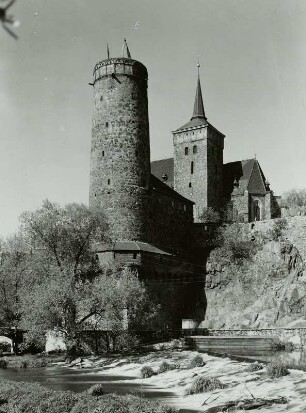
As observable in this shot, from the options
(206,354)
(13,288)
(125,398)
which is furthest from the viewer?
(13,288)

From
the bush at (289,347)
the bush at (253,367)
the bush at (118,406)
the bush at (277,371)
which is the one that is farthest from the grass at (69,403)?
the bush at (289,347)

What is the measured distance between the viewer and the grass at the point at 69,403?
16641 millimetres

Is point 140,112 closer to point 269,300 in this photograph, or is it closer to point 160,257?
point 160,257

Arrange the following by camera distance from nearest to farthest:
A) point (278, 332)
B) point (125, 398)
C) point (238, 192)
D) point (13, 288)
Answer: point (125, 398), point (278, 332), point (13, 288), point (238, 192)

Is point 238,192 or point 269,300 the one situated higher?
point 238,192

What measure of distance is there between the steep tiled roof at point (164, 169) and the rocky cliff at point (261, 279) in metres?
16.7

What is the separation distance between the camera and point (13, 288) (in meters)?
45.9

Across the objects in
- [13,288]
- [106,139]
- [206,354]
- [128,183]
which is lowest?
[206,354]

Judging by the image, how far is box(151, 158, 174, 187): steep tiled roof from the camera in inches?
2953

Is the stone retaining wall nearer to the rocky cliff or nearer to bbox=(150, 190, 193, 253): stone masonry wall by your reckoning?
the rocky cliff

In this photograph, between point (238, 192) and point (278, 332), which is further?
point (238, 192)

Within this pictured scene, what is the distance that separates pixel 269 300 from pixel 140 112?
22.5 meters

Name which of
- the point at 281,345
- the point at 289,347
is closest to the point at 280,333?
the point at 281,345

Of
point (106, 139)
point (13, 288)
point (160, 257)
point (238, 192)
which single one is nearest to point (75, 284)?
point (13, 288)
